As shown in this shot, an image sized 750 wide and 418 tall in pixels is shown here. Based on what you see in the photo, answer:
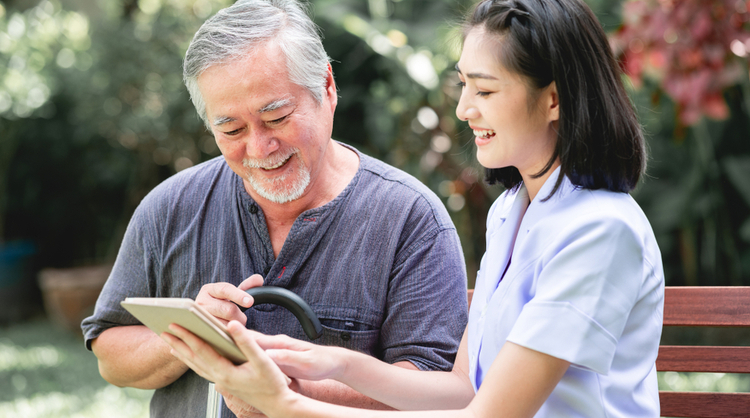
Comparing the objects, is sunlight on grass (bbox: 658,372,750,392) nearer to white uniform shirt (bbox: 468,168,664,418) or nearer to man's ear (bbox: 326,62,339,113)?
white uniform shirt (bbox: 468,168,664,418)

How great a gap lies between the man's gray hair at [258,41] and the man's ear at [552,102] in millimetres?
681

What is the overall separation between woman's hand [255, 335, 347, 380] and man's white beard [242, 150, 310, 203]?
0.45 meters

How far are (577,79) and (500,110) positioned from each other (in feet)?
0.49

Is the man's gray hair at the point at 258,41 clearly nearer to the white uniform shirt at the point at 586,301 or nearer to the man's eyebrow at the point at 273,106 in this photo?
the man's eyebrow at the point at 273,106

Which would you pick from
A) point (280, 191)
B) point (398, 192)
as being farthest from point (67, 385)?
point (398, 192)

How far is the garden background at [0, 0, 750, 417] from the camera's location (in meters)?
2.96

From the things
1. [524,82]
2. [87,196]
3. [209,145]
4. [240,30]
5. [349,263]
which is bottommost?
[87,196]

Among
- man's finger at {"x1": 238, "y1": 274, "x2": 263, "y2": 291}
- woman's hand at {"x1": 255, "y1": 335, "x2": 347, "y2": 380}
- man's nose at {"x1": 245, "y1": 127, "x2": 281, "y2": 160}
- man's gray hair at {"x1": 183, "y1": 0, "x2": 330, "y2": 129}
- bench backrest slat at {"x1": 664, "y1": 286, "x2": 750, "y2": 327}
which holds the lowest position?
bench backrest slat at {"x1": 664, "y1": 286, "x2": 750, "y2": 327}

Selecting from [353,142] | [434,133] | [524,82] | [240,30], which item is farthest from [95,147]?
[524,82]

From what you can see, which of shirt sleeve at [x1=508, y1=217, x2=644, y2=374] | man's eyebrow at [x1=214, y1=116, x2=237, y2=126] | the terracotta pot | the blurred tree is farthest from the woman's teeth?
the terracotta pot

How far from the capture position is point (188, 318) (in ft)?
3.67

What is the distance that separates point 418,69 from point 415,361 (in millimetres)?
2534

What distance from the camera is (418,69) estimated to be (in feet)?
12.8

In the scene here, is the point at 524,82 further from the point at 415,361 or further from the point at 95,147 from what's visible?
the point at 95,147
